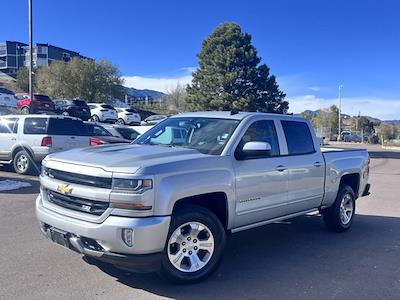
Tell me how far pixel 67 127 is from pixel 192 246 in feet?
31.1

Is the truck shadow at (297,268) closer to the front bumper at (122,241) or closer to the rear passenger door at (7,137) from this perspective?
the front bumper at (122,241)

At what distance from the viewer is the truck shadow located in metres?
4.66

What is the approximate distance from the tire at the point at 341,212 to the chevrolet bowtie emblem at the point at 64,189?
Result: 14.7ft

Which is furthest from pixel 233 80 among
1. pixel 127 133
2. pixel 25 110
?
pixel 127 133

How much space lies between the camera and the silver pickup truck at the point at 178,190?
4.28m

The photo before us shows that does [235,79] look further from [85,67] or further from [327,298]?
[327,298]

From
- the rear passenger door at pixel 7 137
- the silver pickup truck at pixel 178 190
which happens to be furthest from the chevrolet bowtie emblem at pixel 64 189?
the rear passenger door at pixel 7 137

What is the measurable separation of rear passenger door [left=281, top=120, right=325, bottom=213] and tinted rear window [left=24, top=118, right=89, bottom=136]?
27.5 feet

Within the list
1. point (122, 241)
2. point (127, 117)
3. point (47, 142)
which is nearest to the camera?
point (122, 241)

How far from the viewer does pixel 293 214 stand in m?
6.32

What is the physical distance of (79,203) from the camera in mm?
4543

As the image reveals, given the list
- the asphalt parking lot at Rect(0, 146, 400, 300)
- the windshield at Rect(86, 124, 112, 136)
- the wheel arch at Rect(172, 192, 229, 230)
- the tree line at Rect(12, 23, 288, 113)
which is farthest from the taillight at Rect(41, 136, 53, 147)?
the tree line at Rect(12, 23, 288, 113)

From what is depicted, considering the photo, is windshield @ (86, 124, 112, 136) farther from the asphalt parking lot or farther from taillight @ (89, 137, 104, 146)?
the asphalt parking lot

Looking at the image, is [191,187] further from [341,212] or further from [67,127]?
[67,127]
